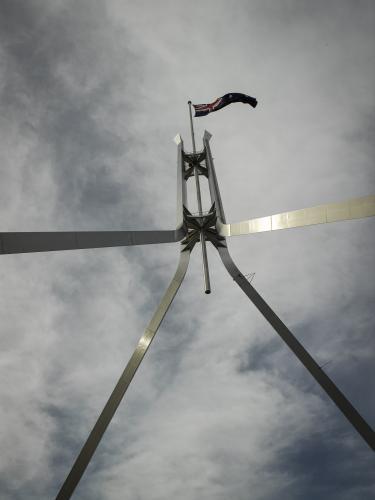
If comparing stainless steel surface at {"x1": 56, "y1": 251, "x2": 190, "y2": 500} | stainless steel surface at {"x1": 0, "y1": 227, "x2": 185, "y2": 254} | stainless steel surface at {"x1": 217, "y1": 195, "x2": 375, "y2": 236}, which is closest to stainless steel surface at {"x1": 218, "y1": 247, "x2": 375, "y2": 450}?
stainless steel surface at {"x1": 56, "y1": 251, "x2": 190, "y2": 500}

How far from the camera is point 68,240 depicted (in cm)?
1077

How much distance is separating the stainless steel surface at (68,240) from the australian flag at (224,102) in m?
12.3

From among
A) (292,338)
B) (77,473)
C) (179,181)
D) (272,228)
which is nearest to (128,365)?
(77,473)

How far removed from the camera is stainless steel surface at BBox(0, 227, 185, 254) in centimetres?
869

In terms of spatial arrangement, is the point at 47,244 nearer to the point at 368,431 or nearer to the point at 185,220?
the point at 185,220

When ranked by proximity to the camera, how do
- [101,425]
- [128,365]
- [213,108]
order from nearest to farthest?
[101,425]
[128,365]
[213,108]

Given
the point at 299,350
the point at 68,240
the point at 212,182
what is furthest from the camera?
the point at 212,182

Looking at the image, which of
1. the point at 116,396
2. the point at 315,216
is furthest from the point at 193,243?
the point at 315,216

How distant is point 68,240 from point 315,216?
318 inches

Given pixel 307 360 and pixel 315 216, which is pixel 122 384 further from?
pixel 315 216

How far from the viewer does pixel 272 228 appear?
1404 cm

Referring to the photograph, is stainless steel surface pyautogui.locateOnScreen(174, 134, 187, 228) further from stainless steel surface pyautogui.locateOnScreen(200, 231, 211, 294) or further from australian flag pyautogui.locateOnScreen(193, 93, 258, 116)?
australian flag pyautogui.locateOnScreen(193, 93, 258, 116)

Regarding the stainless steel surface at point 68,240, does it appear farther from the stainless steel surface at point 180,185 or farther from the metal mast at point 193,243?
the stainless steel surface at point 180,185

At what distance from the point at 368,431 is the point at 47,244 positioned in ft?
47.6
